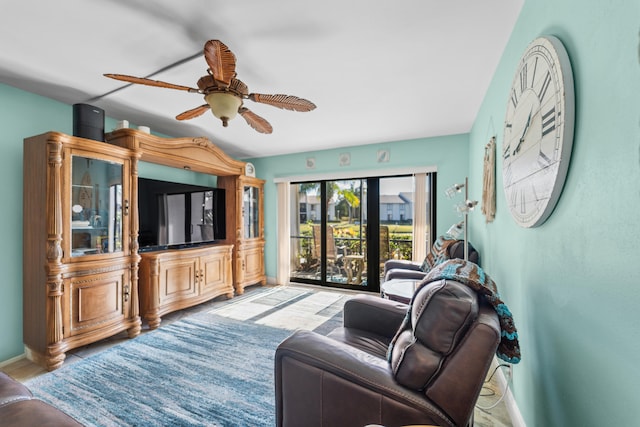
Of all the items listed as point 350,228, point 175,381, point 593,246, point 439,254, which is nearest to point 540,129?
point 593,246

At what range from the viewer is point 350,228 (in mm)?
4660

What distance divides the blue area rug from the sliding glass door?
1816mm

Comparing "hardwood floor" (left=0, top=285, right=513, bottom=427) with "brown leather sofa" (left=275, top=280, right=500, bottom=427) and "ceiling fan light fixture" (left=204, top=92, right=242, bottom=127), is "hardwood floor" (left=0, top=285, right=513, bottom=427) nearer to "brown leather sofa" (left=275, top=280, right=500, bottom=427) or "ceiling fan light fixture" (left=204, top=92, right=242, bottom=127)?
"brown leather sofa" (left=275, top=280, right=500, bottom=427)

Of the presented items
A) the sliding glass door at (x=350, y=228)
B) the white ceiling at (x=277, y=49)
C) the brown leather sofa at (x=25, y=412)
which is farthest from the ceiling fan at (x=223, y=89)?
Answer: the sliding glass door at (x=350, y=228)

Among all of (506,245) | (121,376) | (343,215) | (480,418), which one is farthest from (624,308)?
(343,215)

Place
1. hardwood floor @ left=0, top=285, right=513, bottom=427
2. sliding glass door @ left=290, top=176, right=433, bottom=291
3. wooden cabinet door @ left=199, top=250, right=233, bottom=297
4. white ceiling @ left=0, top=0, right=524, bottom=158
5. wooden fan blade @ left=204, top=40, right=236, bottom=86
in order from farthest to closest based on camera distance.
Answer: sliding glass door @ left=290, top=176, right=433, bottom=291 < wooden cabinet door @ left=199, top=250, right=233, bottom=297 < hardwood floor @ left=0, top=285, right=513, bottom=427 < white ceiling @ left=0, top=0, right=524, bottom=158 < wooden fan blade @ left=204, top=40, right=236, bottom=86

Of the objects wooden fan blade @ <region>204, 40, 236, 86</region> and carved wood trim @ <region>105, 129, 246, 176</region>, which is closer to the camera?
wooden fan blade @ <region>204, 40, 236, 86</region>

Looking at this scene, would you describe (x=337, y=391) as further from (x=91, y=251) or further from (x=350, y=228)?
(x=350, y=228)

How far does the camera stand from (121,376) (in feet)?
6.99

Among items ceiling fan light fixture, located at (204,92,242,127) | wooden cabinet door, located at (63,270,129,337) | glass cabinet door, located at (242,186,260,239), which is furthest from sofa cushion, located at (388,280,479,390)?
glass cabinet door, located at (242,186,260,239)

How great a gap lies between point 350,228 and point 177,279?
8.56 ft

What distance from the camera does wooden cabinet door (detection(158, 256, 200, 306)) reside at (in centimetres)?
321

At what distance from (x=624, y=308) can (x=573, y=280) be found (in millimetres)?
284

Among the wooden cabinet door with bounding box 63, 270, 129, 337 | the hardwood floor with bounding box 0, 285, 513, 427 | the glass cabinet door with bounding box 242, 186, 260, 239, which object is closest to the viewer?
the hardwood floor with bounding box 0, 285, 513, 427
